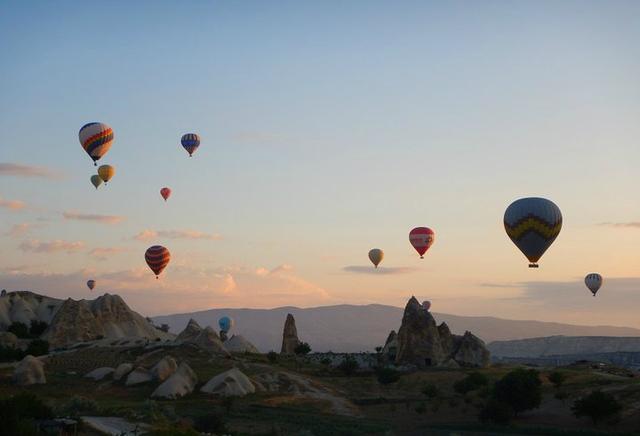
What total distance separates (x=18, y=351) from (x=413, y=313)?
38591 millimetres

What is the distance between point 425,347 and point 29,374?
118 feet

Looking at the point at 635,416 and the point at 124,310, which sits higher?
the point at 124,310

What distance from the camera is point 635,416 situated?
49281 millimetres

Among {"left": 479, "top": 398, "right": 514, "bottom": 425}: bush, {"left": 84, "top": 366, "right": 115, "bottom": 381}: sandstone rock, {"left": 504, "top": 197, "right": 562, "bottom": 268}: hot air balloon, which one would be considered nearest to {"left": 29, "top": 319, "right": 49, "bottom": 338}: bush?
{"left": 84, "top": 366, "right": 115, "bottom": 381}: sandstone rock

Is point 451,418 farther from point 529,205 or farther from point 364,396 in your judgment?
point 529,205

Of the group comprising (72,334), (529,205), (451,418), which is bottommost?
(451,418)

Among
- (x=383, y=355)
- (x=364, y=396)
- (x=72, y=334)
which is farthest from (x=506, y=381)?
(x=72, y=334)

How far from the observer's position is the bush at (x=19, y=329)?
352 ft

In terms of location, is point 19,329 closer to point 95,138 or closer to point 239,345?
Answer: point 239,345

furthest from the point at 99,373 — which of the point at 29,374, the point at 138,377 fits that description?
the point at 29,374

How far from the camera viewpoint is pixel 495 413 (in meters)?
50.7

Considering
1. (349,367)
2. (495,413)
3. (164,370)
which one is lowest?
(495,413)

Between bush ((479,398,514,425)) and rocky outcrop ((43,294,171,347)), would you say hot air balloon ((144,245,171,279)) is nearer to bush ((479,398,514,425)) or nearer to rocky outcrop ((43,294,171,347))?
rocky outcrop ((43,294,171,347))

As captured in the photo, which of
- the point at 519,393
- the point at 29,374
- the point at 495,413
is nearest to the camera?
the point at 495,413
